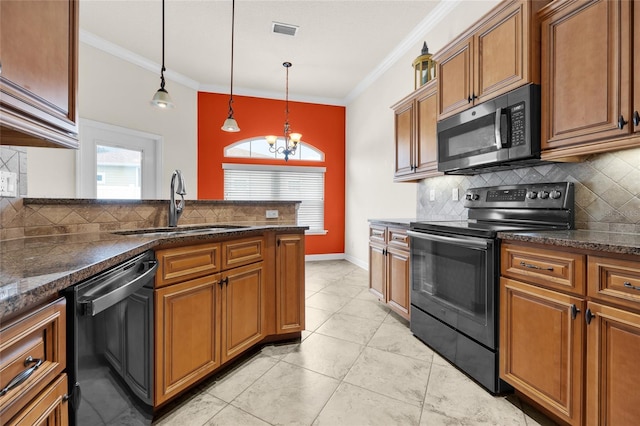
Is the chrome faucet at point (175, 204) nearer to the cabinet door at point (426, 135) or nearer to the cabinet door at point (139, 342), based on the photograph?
the cabinet door at point (139, 342)

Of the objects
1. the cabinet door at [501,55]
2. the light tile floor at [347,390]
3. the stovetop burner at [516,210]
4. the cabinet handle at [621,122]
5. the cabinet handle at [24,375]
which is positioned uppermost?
the cabinet door at [501,55]

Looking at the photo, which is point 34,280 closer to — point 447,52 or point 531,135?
point 531,135

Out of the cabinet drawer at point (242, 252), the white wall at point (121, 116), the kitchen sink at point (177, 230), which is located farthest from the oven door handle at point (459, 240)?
the white wall at point (121, 116)

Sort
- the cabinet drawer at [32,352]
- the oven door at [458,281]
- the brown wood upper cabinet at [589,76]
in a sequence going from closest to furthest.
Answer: the cabinet drawer at [32,352]
the brown wood upper cabinet at [589,76]
the oven door at [458,281]

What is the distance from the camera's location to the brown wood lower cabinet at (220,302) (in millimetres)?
1517

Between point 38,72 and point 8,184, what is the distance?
0.78 metres

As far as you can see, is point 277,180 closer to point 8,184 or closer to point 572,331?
point 8,184

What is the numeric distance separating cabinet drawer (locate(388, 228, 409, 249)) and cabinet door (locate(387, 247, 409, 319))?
→ 0.19ft

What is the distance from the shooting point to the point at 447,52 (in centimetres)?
239

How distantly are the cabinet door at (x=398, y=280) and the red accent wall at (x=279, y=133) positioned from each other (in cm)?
299

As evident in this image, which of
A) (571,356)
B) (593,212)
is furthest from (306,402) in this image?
(593,212)

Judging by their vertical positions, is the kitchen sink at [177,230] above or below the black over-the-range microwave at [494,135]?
below

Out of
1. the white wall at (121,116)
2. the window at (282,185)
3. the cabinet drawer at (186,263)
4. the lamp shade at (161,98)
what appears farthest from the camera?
the window at (282,185)

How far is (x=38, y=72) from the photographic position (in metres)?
1.08
